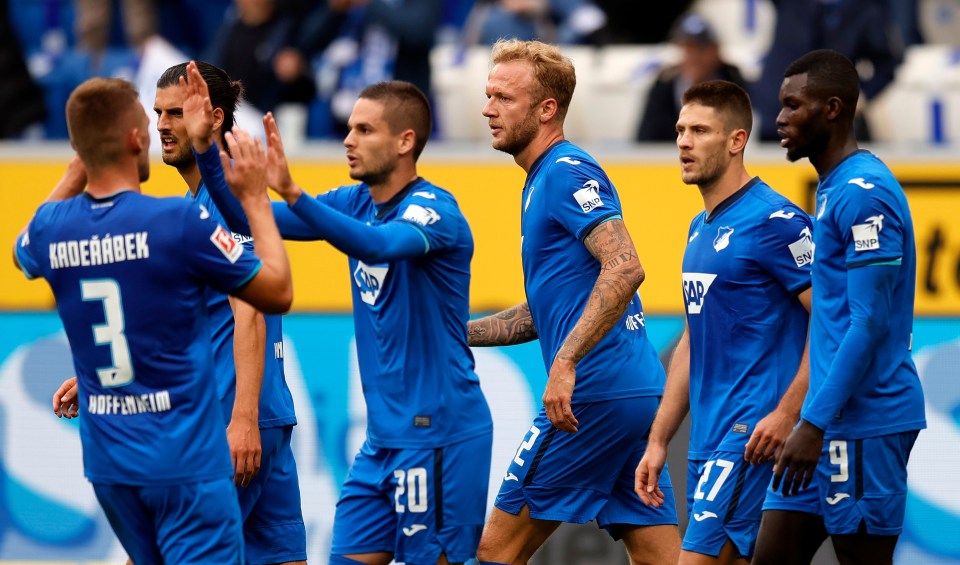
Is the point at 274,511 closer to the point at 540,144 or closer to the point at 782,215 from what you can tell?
the point at 540,144

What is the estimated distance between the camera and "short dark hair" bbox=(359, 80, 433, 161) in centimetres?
654

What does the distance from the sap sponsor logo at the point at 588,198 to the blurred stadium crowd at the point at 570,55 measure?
4404mm

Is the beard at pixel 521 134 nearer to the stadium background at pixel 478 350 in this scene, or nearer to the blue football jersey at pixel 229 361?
the blue football jersey at pixel 229 361

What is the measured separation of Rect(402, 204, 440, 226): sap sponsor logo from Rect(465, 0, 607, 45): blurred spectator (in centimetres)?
572

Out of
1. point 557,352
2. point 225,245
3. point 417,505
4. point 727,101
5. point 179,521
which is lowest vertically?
point 417,505

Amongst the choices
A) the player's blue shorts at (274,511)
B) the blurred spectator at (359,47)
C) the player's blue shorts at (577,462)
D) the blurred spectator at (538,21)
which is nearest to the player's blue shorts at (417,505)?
the player's blue shorts at (577,462)

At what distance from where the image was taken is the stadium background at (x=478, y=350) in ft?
30.7

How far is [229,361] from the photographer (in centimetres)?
654

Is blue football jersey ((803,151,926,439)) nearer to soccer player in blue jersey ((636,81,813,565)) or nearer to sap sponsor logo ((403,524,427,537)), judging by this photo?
soccer player in blue jersey ((636,81,813,565))

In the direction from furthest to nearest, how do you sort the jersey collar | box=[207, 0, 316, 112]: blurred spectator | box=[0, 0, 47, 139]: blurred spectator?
box=[0, 0, 47, 139]: blurred spectator, box=[207, 0, 316, 112]: blurred spectator, the jersey collar

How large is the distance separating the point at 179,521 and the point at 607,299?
1.90 m

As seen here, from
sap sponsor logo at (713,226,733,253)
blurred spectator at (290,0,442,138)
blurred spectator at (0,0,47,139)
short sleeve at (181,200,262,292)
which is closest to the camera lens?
short sleeve at (181,200,262,292)

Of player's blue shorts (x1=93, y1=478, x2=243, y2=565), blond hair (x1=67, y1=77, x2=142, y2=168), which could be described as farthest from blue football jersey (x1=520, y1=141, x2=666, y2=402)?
blond hair (x1=67, y1=77, x2=142, y2=168)

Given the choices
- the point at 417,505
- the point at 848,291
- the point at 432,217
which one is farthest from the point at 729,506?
the point at 432,217
